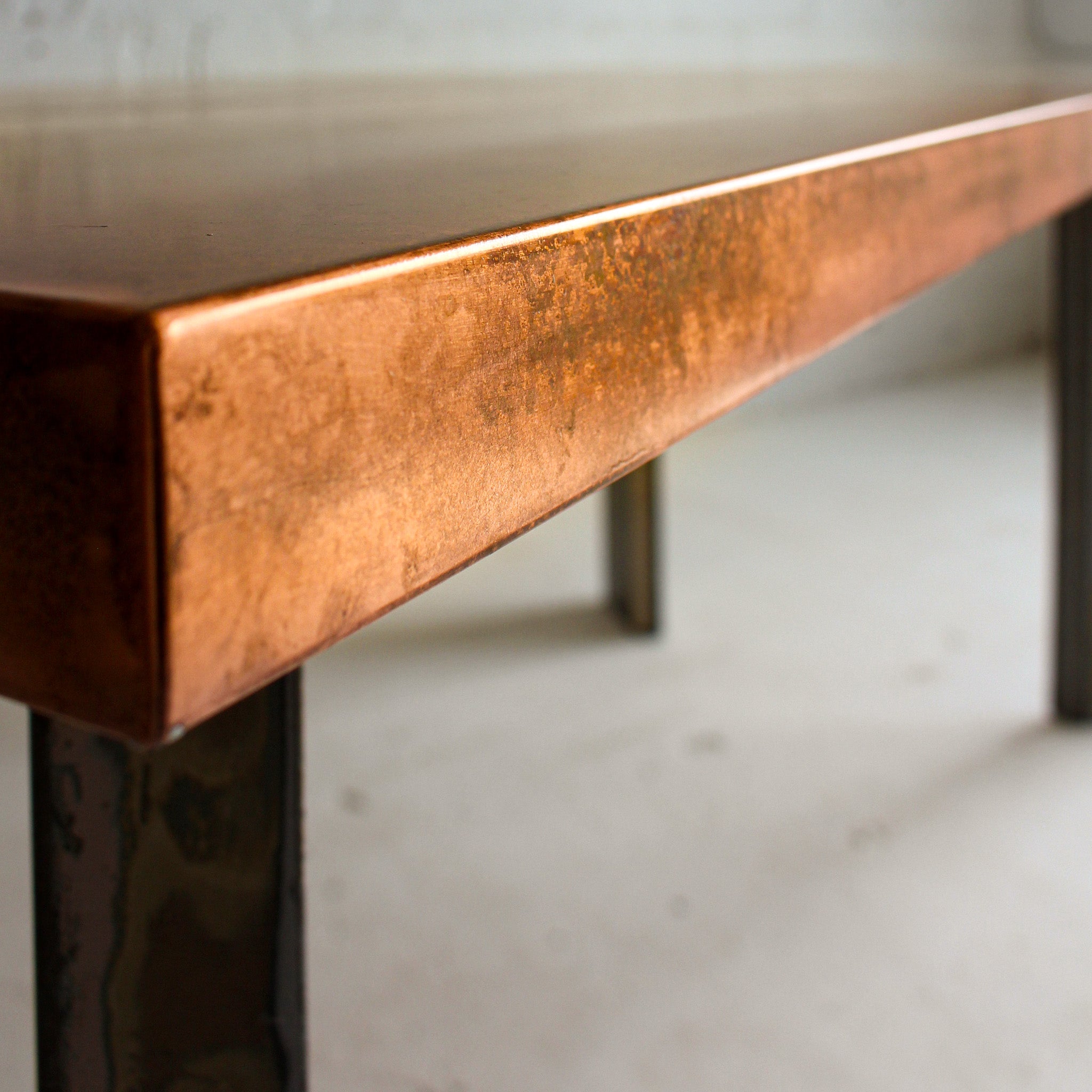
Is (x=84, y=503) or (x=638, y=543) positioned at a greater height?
(x=84, y=503)

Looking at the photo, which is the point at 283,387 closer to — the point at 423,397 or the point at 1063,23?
the point at 423,397

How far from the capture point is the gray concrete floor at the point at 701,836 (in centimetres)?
72

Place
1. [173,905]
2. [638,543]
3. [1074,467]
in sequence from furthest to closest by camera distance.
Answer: [638,543] → [1074,467] → [173,905]

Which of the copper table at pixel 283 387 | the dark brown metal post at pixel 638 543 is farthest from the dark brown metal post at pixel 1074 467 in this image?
the copper table at pixel 283 387

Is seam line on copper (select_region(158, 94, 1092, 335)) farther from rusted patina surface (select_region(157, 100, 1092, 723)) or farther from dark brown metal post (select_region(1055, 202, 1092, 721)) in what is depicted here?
dark brown metal post (select_region(1055, 202, 1092, 721))

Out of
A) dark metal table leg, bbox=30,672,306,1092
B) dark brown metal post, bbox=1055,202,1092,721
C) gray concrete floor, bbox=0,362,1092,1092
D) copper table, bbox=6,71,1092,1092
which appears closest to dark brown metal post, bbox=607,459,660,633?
gray concrete floor, bbox=0,362,1092,1092

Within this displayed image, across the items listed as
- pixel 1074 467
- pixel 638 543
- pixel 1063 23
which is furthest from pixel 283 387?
pixel 1063 23

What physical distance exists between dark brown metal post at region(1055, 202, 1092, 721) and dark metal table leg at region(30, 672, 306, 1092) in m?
0.88

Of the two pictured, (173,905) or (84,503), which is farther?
(173,905)

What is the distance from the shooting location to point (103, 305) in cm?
11

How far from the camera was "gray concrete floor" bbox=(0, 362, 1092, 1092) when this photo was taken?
724 mm

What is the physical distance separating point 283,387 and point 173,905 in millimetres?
191

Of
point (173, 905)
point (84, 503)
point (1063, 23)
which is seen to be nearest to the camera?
point (84, 503)

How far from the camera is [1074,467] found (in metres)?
1.04
